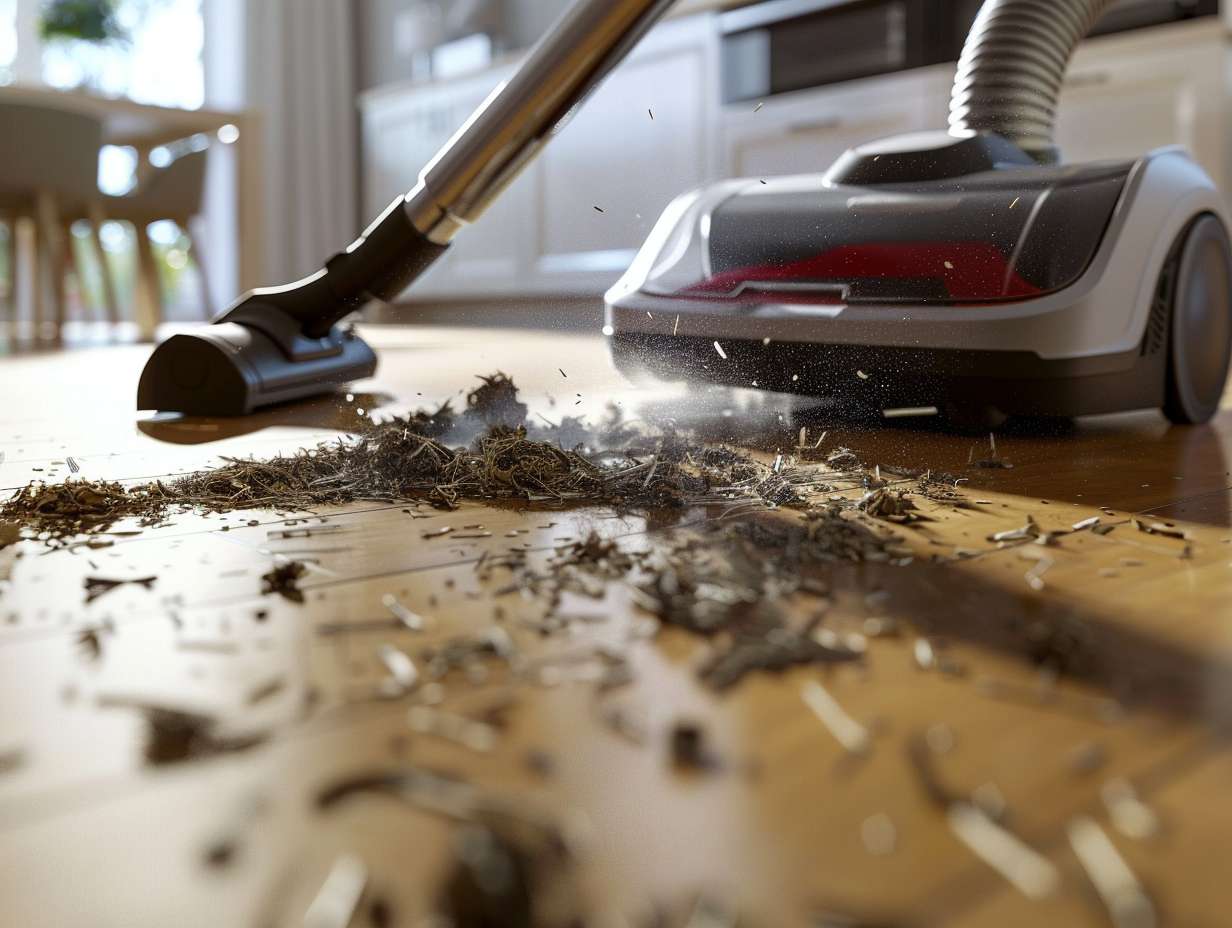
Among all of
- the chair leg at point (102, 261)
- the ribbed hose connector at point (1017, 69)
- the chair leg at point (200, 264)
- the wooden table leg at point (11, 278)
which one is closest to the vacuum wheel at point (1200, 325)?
the ribbed hose connector at point (1017, 69)

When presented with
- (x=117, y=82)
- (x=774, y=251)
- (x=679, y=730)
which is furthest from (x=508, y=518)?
(x=117, y=82)

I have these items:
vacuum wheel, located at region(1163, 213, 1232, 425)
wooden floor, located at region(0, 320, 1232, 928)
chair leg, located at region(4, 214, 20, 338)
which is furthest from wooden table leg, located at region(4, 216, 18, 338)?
wooden floor, located at region(0, 320, 1232, 928)

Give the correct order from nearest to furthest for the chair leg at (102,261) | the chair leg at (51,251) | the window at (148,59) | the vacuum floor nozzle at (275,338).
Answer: the vacuum floor nozzle at (275,338) → the chair leg at (51,251) → the chair leg at (102,261) → the window at (148,59)

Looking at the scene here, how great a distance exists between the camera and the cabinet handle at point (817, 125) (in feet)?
10.5

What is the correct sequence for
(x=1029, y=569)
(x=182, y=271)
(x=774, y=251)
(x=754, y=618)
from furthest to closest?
(x=182, y=271) → (x=774, y=251) → (x=1029, y=569) → (x=754, y=618)

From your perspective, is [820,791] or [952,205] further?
[952,205]

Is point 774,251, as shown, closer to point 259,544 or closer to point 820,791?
point 259,544

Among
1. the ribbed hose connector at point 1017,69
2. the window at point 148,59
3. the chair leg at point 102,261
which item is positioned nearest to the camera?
the ribbed hose connector at point 1017,69

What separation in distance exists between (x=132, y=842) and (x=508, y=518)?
1.48ft

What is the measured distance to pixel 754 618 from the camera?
0.50 meters

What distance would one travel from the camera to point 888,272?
4.10ft

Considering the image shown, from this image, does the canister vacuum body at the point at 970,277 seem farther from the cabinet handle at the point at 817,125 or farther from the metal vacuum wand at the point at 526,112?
the cabinet handle at the point at 817,125

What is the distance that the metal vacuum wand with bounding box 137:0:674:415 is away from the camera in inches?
40.5

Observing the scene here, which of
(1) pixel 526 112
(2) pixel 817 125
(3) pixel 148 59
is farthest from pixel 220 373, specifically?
(3) pixel 148 59
